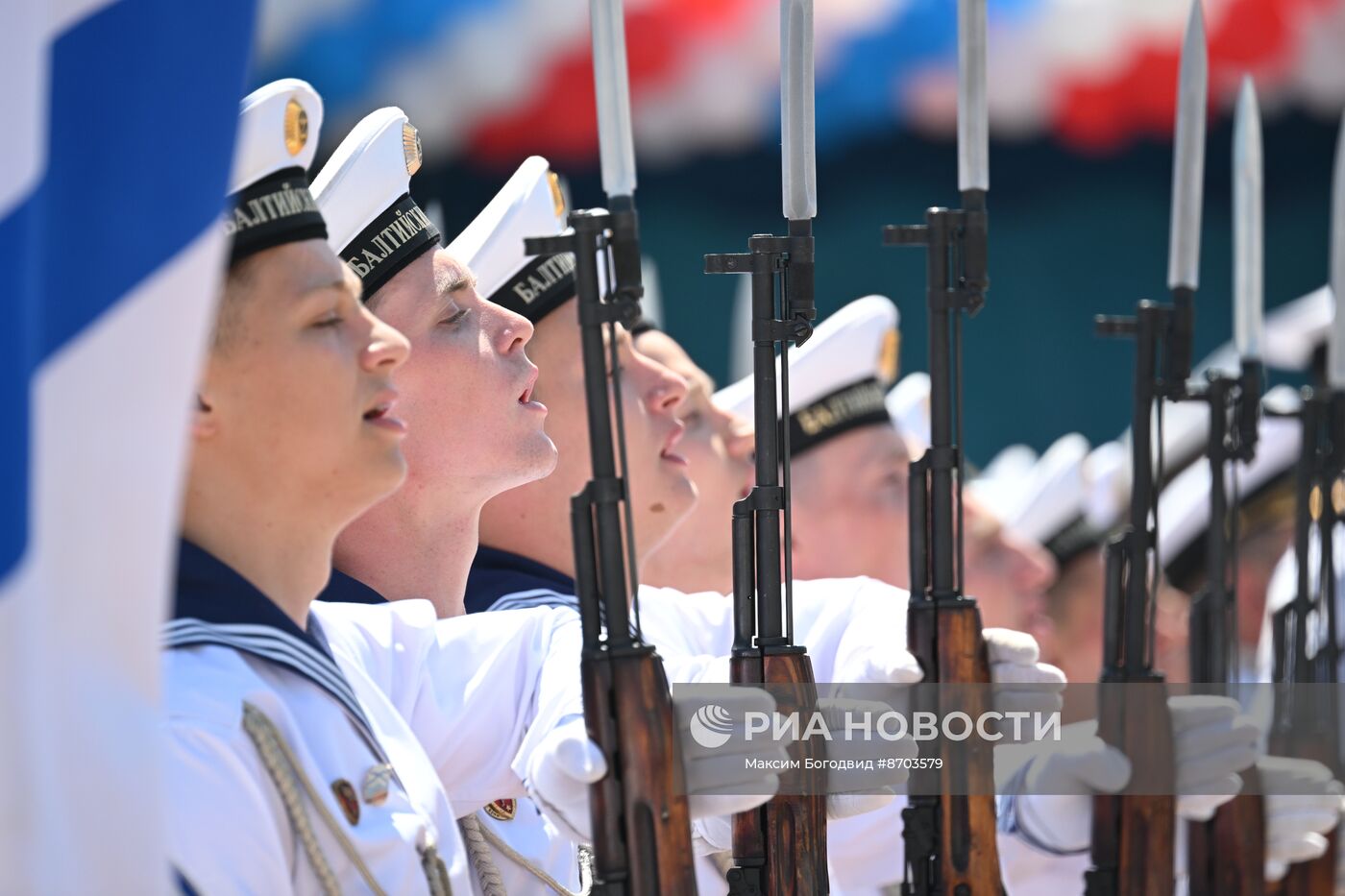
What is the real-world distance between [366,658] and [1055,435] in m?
6.15

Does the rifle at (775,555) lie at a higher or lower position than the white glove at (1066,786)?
higher

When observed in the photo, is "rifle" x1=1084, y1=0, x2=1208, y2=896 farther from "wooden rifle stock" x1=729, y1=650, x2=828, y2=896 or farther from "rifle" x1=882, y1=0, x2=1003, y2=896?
"wooden rifle stock" x1=729, y1=650, x2=828, y2=896

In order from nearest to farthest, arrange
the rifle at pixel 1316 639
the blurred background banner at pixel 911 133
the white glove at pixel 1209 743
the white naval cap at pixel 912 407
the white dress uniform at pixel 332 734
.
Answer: the white dress uniform at pixel 332 734 → the white glove at pixel 1209 743 → the rifle at pixel 1316 639 → the white naval cap at pixel 912 407 → the blurred background banner at pixel 911 133

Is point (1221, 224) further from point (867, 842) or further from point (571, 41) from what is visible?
point (867, 842)

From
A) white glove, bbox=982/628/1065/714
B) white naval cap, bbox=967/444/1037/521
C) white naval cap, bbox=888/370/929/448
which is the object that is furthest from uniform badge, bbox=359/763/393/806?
white naval cap, bbox=967/444/1037/521

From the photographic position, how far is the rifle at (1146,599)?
277cm

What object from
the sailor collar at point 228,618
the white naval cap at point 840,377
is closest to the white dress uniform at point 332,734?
the sailor collar at point 228,618

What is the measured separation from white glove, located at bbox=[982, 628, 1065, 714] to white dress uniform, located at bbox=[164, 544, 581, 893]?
0.60m

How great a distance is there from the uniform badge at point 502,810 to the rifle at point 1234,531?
1.16 metres

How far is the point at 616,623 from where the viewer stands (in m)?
1.92

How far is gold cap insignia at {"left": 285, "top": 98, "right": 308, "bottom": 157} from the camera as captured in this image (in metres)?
2.08

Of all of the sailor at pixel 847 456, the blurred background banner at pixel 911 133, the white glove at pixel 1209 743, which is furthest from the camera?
the blurred background banner at pixel 911 133

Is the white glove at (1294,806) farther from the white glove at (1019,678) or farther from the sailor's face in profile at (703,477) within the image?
the sailor's face in profile at (703,477)

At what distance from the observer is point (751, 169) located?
789cm
